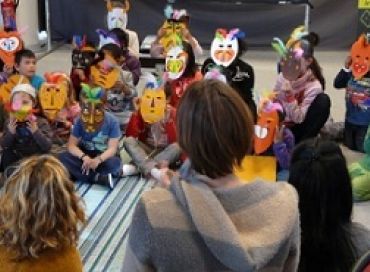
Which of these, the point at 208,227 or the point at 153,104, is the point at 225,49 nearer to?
the point at 153,104

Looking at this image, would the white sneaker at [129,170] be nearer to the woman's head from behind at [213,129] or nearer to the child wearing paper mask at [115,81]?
the child wearing paper mask at [115,81]

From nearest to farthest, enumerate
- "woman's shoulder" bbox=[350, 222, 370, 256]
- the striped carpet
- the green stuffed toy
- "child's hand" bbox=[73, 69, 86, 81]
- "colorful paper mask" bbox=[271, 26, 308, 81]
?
1. "woman's shoulder" bbox=[350, 222, 370, 256]
2. the striped carpet
3. the green stuffed toy
4. "colorful paper mask" bbox=[271, 26, 308, 81]
5. "child's hand" bbox=[73, 69, 86, 81]

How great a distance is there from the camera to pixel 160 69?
4406 millimetres

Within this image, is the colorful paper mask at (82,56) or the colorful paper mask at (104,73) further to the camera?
the colorful paper mask at (82,56)

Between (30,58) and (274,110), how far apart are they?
1377mm

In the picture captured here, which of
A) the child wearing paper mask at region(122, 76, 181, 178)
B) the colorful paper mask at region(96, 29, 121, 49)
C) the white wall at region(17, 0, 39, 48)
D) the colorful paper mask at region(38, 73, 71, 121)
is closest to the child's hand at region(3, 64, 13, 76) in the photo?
the colorful paper mask at region(38, 73, 71, 121)

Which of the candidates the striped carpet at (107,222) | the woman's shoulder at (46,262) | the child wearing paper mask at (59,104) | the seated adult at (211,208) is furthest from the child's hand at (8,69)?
the seated adult at (211,208)

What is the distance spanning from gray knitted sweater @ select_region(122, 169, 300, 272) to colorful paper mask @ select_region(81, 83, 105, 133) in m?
1.98

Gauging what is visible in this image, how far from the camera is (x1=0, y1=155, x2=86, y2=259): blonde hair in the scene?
59.9 inches

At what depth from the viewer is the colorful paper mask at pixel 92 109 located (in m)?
3.05

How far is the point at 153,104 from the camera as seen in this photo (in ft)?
10.3

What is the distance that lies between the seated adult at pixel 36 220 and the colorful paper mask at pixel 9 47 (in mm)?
2218

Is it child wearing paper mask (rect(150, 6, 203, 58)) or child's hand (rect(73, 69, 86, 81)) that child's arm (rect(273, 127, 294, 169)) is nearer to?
child wearing paper mask (rect(150, 6, 203, 58))

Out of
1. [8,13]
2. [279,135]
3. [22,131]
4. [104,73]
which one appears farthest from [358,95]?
[8,13]
